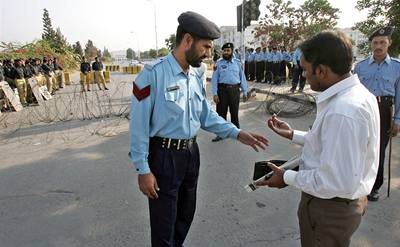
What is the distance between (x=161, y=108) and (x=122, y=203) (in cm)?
203

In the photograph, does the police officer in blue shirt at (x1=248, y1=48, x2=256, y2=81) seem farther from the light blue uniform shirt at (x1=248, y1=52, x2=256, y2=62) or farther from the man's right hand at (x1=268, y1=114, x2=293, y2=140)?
the man's right hand at (x1=268, y1=114, x2=293, y2=140)

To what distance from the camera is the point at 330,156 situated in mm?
1379

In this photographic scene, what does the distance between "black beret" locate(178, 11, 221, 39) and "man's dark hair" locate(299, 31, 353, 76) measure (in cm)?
72

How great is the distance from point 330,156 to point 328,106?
236 mm

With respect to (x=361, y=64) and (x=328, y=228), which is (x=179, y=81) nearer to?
(x=328, y=228)

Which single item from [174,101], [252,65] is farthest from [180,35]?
[252,65]

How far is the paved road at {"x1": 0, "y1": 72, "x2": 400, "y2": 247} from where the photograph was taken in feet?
9.79

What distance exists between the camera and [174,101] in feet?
6.82

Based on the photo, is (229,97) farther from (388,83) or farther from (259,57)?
(259,57)

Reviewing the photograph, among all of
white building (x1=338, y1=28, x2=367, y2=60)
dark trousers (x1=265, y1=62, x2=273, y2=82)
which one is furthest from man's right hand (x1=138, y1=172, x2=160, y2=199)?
dark trousers (x1=265, y1=62, x2=273, y2=82)

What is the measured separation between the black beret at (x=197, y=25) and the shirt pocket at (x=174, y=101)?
0.40 m

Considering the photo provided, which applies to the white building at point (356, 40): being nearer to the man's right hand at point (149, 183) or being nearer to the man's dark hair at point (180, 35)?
the man's dark hair at point (180, 35)

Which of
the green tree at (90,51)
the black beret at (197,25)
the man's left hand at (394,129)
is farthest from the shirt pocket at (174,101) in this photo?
the green tree at (90,51)

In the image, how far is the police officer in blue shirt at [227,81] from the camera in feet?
20.6
